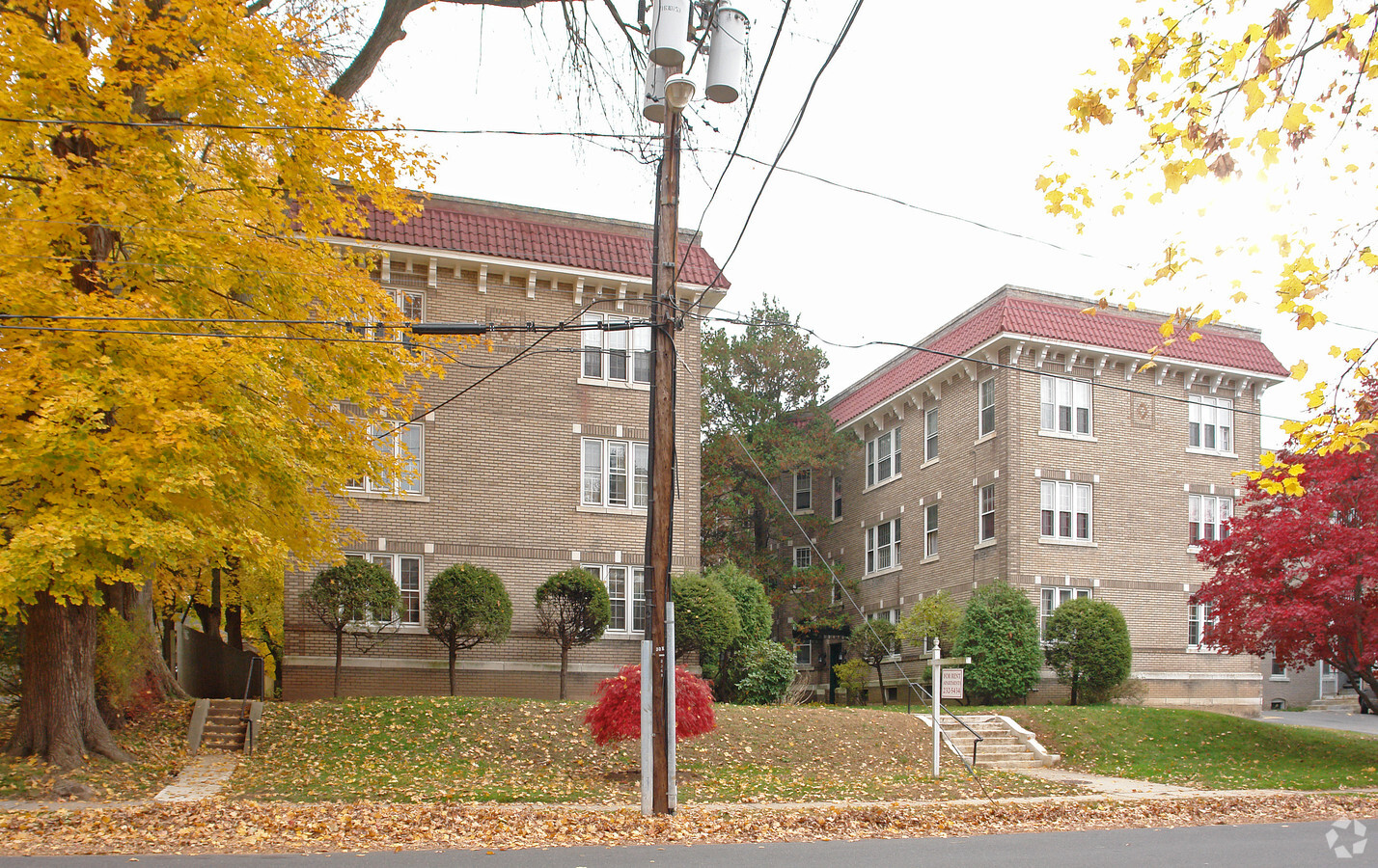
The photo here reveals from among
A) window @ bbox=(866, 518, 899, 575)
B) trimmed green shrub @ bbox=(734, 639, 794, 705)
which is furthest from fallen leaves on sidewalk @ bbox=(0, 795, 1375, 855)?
window @ bbox=(866, 518, 899, 575)

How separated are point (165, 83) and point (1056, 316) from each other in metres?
22.5

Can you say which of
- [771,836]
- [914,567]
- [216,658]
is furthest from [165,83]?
[914,567]

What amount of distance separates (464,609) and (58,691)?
27.4 feet

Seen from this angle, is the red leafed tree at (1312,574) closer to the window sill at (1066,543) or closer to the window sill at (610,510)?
the window sill at (1066,543)

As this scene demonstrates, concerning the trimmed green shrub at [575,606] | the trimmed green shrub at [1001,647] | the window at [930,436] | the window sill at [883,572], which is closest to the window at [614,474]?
the trimmed green shrub at [575,606]

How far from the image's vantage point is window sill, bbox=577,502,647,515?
24958 millimetres

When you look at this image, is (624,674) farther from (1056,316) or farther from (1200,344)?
(1200,344)

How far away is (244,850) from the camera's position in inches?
418

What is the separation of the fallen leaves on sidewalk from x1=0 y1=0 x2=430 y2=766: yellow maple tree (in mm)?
2703

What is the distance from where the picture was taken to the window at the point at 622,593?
2498cm

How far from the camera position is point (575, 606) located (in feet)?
75.6

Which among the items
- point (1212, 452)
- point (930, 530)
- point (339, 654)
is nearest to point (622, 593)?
point (339, 654)

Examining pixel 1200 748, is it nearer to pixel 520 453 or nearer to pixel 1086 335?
pixel 1086 335

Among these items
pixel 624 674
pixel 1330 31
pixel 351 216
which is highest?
pixel 351 216
